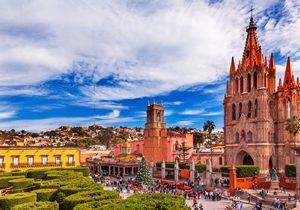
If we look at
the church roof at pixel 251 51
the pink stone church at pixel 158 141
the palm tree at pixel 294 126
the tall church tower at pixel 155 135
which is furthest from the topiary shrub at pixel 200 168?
the church roof at pixel 251 51

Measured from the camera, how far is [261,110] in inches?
1847

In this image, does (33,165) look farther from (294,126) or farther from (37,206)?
(294,126)

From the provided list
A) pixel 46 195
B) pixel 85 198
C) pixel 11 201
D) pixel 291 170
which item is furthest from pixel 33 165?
pixel 291 170

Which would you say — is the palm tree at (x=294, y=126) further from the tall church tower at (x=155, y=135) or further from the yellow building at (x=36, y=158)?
the yellow building at (x=36, y=158)

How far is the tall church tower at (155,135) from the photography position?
203ft

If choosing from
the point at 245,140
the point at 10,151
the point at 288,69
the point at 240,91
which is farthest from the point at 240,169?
the point at 10,151

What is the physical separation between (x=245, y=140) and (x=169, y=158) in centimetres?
1961

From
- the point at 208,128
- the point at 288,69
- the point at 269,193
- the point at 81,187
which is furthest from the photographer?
the point at 208,128

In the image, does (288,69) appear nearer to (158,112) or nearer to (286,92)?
(286,92)

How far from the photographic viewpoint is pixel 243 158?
50.6 metres

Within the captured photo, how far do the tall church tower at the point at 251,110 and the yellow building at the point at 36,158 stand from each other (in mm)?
28348

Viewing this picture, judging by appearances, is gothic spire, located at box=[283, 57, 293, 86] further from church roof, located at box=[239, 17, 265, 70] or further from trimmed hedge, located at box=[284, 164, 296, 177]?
trimmed hedge, located at box=[284, 164, 296, 177]

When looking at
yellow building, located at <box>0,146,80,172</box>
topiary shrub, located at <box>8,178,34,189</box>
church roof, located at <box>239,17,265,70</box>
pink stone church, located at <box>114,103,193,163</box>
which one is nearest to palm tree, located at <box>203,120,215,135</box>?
pink stone church, located at <box>114,103,193,163</box>

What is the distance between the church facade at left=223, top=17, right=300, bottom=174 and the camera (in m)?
46.8
